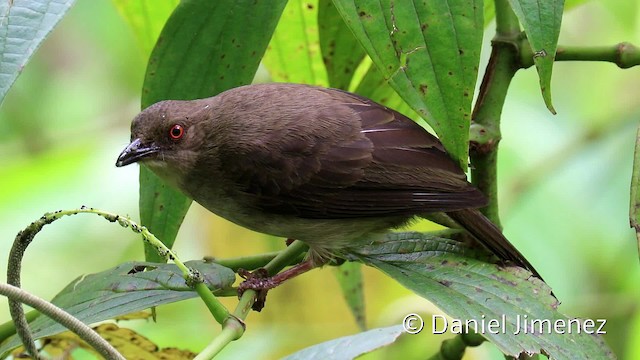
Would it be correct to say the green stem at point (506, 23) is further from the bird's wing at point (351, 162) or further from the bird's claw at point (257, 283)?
the bird's claw at point (257, 283)

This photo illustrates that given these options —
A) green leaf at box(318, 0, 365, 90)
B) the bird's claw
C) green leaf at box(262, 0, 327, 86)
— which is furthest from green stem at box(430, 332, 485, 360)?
green leaf at box(262, 0, 327, 86)

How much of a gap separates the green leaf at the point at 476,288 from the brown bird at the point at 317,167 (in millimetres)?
258

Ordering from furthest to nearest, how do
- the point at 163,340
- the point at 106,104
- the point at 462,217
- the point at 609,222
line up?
the point at 106,104
the point at 609,222
the point at 163,340
the point at 462,217

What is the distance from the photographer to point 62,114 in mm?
4520

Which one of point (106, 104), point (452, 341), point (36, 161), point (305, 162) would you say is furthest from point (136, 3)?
point (106, 104)

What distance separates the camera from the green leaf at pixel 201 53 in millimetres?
2332

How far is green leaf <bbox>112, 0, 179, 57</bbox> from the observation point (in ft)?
8.51

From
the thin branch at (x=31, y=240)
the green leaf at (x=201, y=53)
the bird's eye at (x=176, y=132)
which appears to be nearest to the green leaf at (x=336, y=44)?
the green leaf at (x=201, y=53)

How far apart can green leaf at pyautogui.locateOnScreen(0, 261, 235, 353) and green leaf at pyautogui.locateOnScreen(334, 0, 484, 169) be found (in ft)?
1.98

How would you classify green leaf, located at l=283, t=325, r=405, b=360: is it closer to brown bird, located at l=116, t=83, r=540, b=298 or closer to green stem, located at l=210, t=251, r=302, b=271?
green stem, located at l=210, t=251, r=302, b=271

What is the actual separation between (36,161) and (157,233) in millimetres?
1817

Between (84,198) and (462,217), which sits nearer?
(462,217)

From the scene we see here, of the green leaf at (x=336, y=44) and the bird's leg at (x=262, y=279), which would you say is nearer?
the bird's leg at (x=262, y=279)

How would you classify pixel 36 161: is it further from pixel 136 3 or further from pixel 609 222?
pixel 609 222
